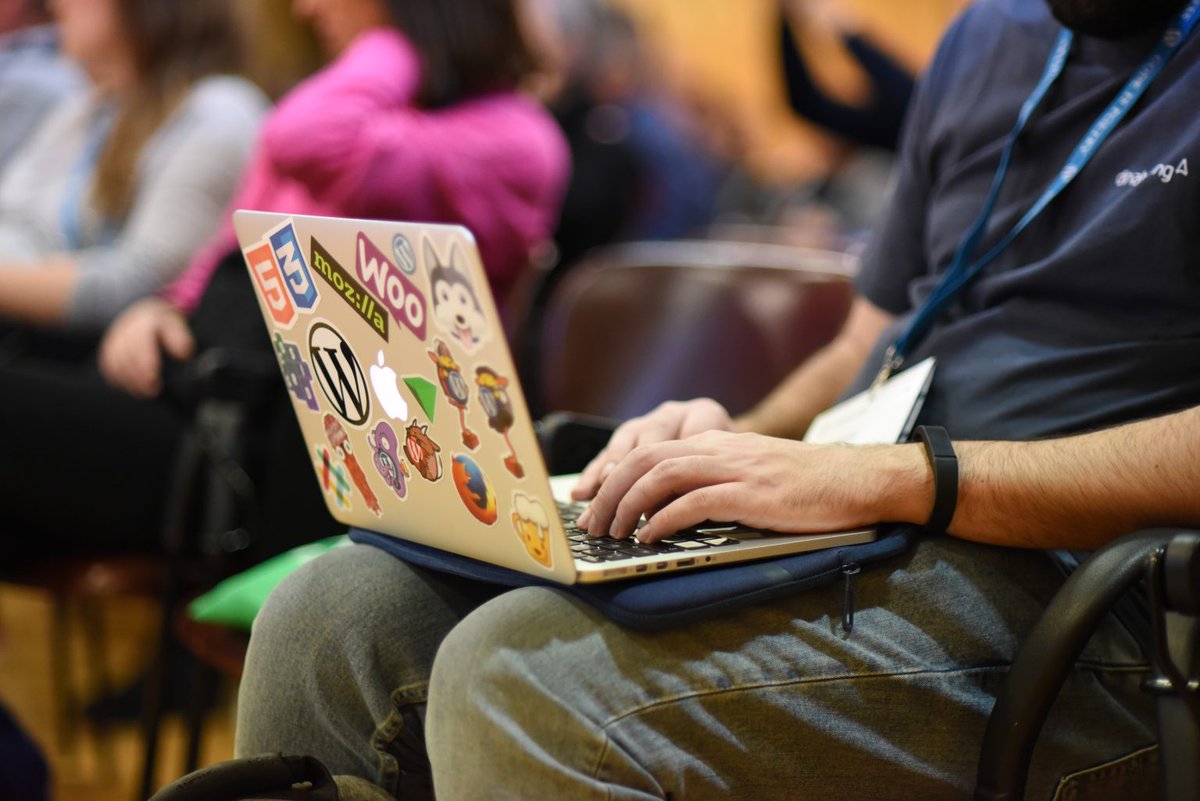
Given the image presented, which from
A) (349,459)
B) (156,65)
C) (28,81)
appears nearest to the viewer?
(349,459)

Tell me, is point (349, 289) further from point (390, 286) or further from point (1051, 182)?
point (1051, 182)

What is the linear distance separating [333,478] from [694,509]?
30cm

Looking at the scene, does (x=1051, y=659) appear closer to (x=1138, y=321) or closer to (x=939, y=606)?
(x=939, y=606)

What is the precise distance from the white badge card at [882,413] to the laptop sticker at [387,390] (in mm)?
319

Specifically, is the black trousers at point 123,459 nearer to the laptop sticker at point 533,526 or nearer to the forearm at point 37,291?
the forearm at point 37,291

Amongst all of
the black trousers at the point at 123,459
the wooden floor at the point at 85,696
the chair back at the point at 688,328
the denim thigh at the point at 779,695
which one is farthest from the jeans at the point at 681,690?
the wooden floor at the point at 85,696

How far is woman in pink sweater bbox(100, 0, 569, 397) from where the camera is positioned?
1.90 m

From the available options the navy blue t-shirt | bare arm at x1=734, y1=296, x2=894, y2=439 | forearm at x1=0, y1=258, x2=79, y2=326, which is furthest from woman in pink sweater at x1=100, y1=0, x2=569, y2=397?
the navy blue t-shirt

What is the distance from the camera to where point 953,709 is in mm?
890

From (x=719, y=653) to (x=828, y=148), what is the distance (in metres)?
5.19

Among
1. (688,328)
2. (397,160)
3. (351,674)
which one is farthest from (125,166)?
(351,674)

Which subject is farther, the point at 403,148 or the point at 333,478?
the point at 403,148

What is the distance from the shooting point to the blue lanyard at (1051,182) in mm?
1024

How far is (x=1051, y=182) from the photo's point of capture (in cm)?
107
